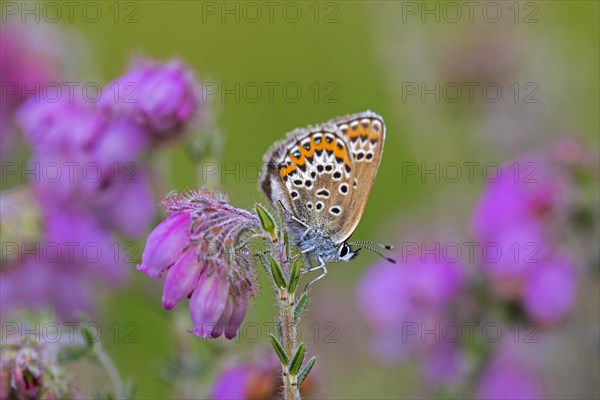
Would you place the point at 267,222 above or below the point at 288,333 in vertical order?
above

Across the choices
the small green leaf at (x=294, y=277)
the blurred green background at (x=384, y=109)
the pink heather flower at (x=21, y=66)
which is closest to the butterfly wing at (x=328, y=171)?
the blurred green background at (x=384, y=109)

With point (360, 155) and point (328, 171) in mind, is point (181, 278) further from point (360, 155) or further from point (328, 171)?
point (360, 155)

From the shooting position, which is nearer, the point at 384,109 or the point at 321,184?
the point at 321,184

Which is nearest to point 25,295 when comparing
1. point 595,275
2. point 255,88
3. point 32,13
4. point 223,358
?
point 223,358

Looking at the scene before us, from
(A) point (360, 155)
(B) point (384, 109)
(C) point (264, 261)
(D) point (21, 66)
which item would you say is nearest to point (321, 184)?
(A) point (360, 155)

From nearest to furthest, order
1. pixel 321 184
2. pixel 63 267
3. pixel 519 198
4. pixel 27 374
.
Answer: pixel 27 374
pixel 321 184
pixel 519 198
pixel 63 267

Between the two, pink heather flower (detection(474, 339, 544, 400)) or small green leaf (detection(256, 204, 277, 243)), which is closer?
small green leaf (detection(256, 204, 277, 243))

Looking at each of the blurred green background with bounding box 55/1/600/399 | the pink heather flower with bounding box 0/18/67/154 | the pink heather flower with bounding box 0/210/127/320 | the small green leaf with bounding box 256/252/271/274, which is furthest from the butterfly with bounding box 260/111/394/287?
the pink heather flower with bounding box 0/18/67/154

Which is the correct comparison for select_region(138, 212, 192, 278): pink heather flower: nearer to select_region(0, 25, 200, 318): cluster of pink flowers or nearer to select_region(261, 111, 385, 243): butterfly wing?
select_region(261, 111, 385, 243): butterfly wing
